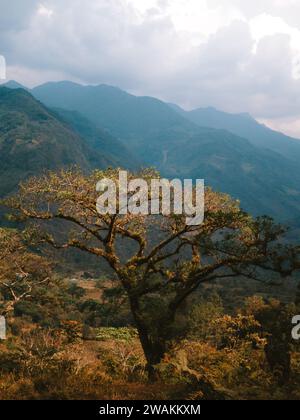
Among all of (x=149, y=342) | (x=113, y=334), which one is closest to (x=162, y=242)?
(x=149, y=342)

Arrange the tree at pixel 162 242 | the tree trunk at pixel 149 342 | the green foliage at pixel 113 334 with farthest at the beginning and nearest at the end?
the green foliage at pixel 113 334 → the tree trunk at pixel 149 342 → the tree at pixel 162 242

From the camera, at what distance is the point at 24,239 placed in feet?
61.6

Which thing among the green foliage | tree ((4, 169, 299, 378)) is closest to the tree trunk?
tree ((4, 169, 299, 378))

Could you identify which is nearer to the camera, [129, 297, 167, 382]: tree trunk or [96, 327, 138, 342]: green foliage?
[129, 297, 167, 382]: tree trunk

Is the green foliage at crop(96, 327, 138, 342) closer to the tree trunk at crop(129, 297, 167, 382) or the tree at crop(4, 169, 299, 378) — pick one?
the tree trunk at crop(129, 297, 167, 382)

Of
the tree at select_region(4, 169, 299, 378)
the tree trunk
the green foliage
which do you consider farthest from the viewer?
the green foliage

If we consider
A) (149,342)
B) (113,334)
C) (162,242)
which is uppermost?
(162,242)

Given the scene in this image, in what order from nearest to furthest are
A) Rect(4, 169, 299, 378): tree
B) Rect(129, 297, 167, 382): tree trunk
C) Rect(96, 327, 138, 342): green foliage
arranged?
1. Rect(4, 169, 299, 378): tree
2. Rect(129, 297, 167, 382): tree trunk
3. Rect(96, 327, 138, 342): green foliage

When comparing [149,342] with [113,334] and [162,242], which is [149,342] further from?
[113,334]

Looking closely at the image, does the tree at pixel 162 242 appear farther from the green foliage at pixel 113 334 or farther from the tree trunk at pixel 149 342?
the green foliage at pixel 113 334

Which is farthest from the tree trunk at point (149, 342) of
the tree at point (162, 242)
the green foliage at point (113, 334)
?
the green foliage at point (113, 334)

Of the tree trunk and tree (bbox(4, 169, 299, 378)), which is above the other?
tree (bbox(4, 169, 299, 378))

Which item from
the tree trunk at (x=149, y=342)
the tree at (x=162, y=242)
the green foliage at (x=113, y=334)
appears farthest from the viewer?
the green foliage at (x=113, y=334)
